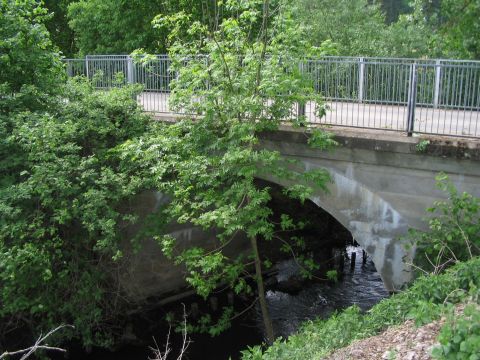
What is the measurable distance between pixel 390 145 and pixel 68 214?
4850 millimetres

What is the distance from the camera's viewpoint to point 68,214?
855 cm

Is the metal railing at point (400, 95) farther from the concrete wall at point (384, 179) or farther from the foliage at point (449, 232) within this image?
the foliage at point (449, 232)

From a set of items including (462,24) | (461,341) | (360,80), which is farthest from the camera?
(462,24)

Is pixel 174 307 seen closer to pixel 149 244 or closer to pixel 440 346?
pixel 149 244

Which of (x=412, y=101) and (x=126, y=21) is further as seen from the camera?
(x=126, y=21)

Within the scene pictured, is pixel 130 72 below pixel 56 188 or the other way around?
the other way around

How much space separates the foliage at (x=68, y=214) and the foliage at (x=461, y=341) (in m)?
5.26

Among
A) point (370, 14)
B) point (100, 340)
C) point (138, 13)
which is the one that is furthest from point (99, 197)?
point (370, 14)

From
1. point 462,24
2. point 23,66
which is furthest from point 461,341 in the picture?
point 23,66

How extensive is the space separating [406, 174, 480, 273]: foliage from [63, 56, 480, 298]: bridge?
1.02 feet

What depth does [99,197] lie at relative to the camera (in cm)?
873

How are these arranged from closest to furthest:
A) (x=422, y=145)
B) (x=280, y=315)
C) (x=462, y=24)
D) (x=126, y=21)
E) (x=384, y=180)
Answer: (x=422, y=145), (x=384, y=180), (x=462, y=24), (x=280, y=315), (x=126, y=21)

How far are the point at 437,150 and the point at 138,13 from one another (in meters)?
12.4

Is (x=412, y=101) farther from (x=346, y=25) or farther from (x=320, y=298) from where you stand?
(x=346, y=25)
